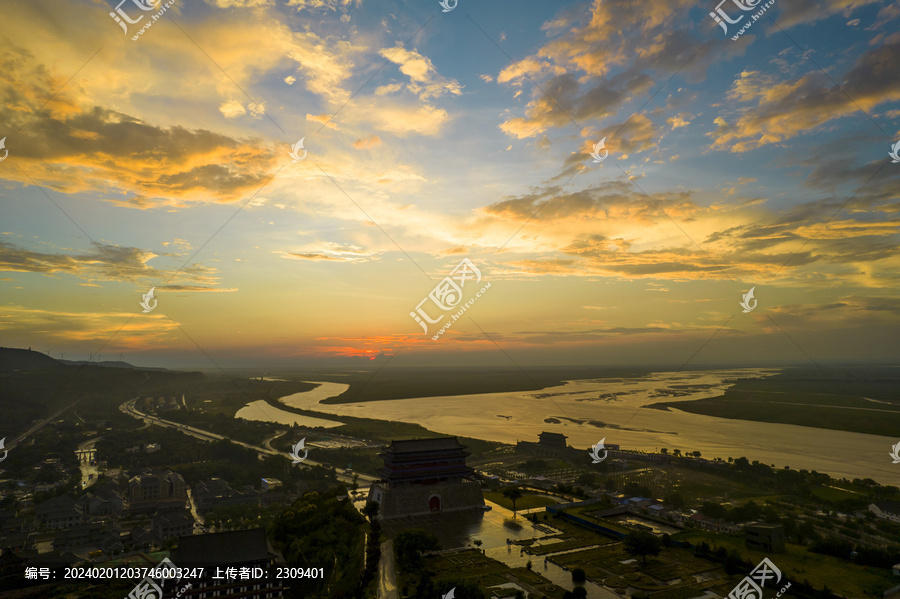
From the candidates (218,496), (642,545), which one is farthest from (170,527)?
(642,545)

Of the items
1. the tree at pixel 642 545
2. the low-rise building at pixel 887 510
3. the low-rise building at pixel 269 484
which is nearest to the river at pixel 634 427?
the low-rise building at pixel 887 510

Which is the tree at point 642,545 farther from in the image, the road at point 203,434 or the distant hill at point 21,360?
the distant hill at point 21,360

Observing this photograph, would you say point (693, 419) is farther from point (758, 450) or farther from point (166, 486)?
point (166, 486)

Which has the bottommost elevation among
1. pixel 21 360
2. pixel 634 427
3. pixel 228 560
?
pixel 228 560

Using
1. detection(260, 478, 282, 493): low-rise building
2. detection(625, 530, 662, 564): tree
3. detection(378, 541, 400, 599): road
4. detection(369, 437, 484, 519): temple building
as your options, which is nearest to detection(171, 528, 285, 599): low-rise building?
detection(378, 541, 400, 599): road

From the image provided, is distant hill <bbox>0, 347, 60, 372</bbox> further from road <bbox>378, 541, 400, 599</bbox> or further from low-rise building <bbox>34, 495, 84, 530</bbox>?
road <bbox>378, 541, 400, 599</bbox>
